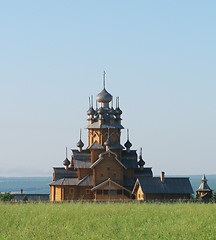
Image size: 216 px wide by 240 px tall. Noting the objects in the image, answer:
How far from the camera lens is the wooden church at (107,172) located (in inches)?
1967

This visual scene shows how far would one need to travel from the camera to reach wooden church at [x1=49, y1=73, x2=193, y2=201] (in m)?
50.0

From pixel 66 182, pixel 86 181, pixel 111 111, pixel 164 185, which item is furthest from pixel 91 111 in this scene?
pixel 164 185

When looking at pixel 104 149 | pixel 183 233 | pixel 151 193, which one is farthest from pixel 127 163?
pixel 183 233

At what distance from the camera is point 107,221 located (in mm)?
26609

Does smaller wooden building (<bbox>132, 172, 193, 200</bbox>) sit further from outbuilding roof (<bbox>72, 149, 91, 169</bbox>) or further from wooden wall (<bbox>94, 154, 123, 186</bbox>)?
outbuilding roof (<bbox>72, 149, 91, 169</bbox>)

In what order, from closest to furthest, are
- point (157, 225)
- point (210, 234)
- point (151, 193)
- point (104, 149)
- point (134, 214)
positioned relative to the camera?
1. point (210, 234)
2. point (157, 225)
3. point (134, 214)
4. point (151, 193)
5. point (104, 149)

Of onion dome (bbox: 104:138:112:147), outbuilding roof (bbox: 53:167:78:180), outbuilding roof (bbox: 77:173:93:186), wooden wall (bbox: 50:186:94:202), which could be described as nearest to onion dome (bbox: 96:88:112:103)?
onion dome (bbox: 104:138:112:147)

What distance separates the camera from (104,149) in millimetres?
53625

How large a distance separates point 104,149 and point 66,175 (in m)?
4.52

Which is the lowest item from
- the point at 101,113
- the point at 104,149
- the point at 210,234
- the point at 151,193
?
the point at 210,234

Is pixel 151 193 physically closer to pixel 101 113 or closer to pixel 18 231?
pixel 101 113

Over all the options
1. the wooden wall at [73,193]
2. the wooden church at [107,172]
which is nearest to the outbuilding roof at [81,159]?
the wooden church at [107,172]

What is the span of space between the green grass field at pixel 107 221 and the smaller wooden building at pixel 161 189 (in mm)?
17785

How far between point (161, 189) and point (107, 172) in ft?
18.7
